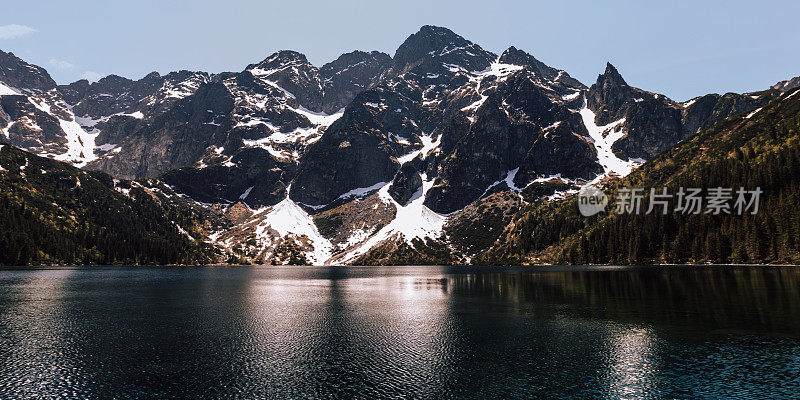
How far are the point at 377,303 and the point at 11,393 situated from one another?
220 feet

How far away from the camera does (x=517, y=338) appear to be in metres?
52.5

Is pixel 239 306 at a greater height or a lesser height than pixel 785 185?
lesser

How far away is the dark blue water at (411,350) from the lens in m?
33.8

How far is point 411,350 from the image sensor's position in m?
47.4

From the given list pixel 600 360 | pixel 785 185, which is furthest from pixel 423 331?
pixel 785 185

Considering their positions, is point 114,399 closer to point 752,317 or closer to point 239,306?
point 239,306

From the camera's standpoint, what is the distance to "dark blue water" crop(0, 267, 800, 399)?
33.8 m

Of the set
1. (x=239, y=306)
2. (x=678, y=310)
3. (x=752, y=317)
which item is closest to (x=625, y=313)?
(x=678, y=310)

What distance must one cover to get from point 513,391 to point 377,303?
2498 inches

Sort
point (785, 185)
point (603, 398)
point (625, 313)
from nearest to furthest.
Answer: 1. point (603, 398)
2. point (625, 313)
3. point (785, 185)

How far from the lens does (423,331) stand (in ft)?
194

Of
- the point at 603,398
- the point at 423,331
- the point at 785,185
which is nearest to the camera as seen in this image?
the point at 603,398

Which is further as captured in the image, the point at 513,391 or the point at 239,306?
the point at 239,306

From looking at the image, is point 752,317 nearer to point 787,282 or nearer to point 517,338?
point 517,338
